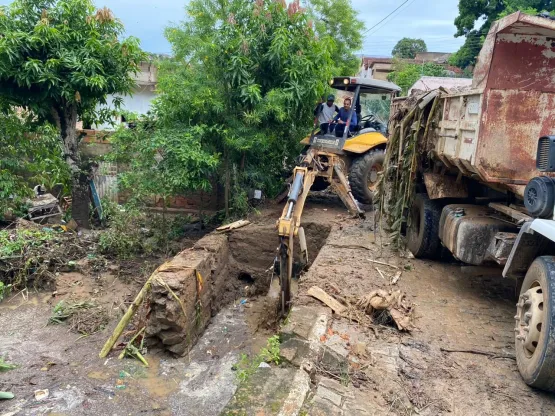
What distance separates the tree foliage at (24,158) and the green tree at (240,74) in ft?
6.69

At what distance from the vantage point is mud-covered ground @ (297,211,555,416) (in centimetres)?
343

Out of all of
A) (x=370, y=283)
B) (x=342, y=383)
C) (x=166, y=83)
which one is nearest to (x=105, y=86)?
(x=166, y=83)

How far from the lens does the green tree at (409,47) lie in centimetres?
4206

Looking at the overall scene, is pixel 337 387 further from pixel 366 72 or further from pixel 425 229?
pixel 366 72

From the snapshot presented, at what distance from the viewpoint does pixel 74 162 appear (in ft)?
29.6

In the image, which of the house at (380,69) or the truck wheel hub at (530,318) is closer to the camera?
the truck wheel hub at (530,318)

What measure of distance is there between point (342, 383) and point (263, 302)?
377cm

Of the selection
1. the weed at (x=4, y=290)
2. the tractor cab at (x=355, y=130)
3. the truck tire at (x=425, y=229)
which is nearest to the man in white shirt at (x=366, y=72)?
the tractor cab at (x=355, y=130)

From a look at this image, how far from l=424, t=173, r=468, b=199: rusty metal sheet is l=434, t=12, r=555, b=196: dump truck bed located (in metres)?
1.42

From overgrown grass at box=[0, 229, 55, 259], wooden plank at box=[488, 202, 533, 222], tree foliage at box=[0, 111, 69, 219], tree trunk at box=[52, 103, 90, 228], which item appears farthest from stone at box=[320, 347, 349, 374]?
tree trunk at box=[52, 103, 90, 228]

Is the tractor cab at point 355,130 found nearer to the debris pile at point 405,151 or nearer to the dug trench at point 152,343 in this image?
the debris pile at point 405,151

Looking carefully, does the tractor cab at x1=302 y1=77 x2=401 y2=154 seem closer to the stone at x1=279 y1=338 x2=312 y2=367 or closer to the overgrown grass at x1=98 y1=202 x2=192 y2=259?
the overgrown grass at x1=98 y1=202 x2=192 y2=259

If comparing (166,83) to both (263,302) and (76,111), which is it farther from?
(263,302)

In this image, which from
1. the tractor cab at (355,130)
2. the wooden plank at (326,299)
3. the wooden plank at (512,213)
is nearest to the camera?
the wooden plank at (512,213)
